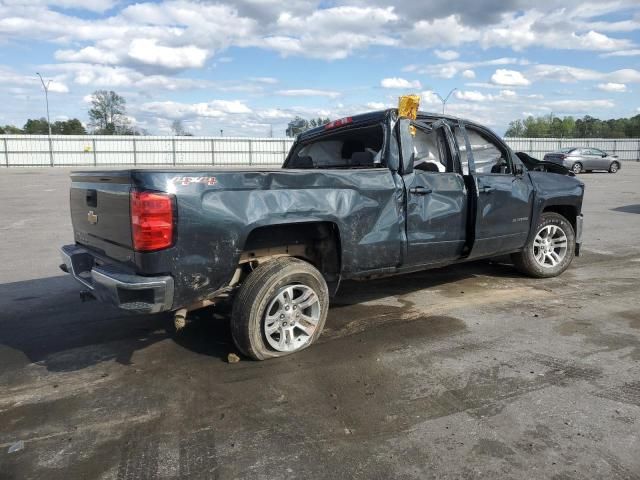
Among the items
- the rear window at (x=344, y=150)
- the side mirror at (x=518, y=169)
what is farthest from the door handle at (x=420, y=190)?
the side mirror at (x=518, y=169)

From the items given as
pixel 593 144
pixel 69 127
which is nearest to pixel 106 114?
pixel 69 127

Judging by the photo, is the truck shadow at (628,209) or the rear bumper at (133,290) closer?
the rear bumper at (133,290)

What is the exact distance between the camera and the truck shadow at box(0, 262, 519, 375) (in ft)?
14.0

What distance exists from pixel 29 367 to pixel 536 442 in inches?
143

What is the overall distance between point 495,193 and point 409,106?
1.37 meters

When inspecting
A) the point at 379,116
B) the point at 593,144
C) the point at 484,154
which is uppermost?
the point at 593,144

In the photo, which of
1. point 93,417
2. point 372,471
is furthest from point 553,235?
point 93,417

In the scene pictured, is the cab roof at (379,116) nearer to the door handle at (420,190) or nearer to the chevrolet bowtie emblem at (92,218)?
the door handle at (420,190)

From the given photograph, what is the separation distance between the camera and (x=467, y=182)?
517cm

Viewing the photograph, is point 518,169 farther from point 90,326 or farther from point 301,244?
point 90,326

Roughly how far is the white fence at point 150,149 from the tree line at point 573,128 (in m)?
38.1

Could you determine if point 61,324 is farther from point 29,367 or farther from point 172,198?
point 172,198

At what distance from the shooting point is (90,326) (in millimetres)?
4898

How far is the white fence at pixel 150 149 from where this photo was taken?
45250 mm
